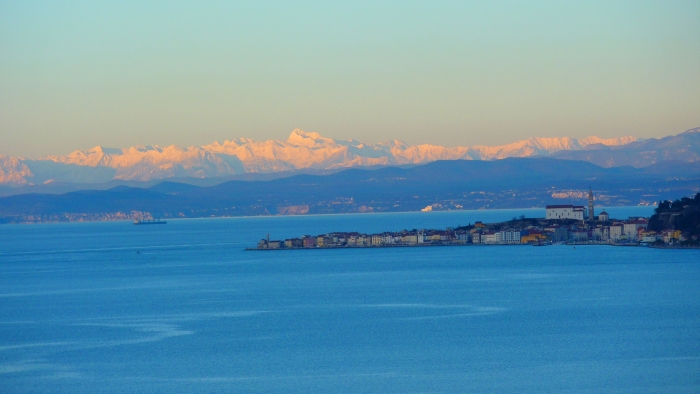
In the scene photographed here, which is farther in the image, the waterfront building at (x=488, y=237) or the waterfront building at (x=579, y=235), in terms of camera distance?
the waterfront building at (x=488, y=237)

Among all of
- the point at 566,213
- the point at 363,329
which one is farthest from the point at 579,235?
the point at 363,329

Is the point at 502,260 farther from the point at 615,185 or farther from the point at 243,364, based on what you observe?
the point at 615,185

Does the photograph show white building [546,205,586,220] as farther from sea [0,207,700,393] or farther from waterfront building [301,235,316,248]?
sea [0,207,700,393]

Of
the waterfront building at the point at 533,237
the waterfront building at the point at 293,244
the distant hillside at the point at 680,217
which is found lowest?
the waterfront building at the point at 293,244

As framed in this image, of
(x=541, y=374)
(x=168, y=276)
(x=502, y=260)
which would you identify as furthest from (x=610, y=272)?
(x=541, y=374)

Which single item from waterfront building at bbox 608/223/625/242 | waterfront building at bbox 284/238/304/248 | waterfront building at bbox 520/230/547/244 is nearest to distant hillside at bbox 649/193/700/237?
waterfront building at bbox 608/223/625/242

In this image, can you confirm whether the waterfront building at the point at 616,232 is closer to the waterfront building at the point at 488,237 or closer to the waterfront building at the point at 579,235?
the waterfront building at the point at 579,235

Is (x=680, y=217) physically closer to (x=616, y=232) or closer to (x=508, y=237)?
(x=616, y=232)

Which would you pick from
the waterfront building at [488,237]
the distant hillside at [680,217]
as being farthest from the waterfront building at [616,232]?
the waterfront building at [488,237]
